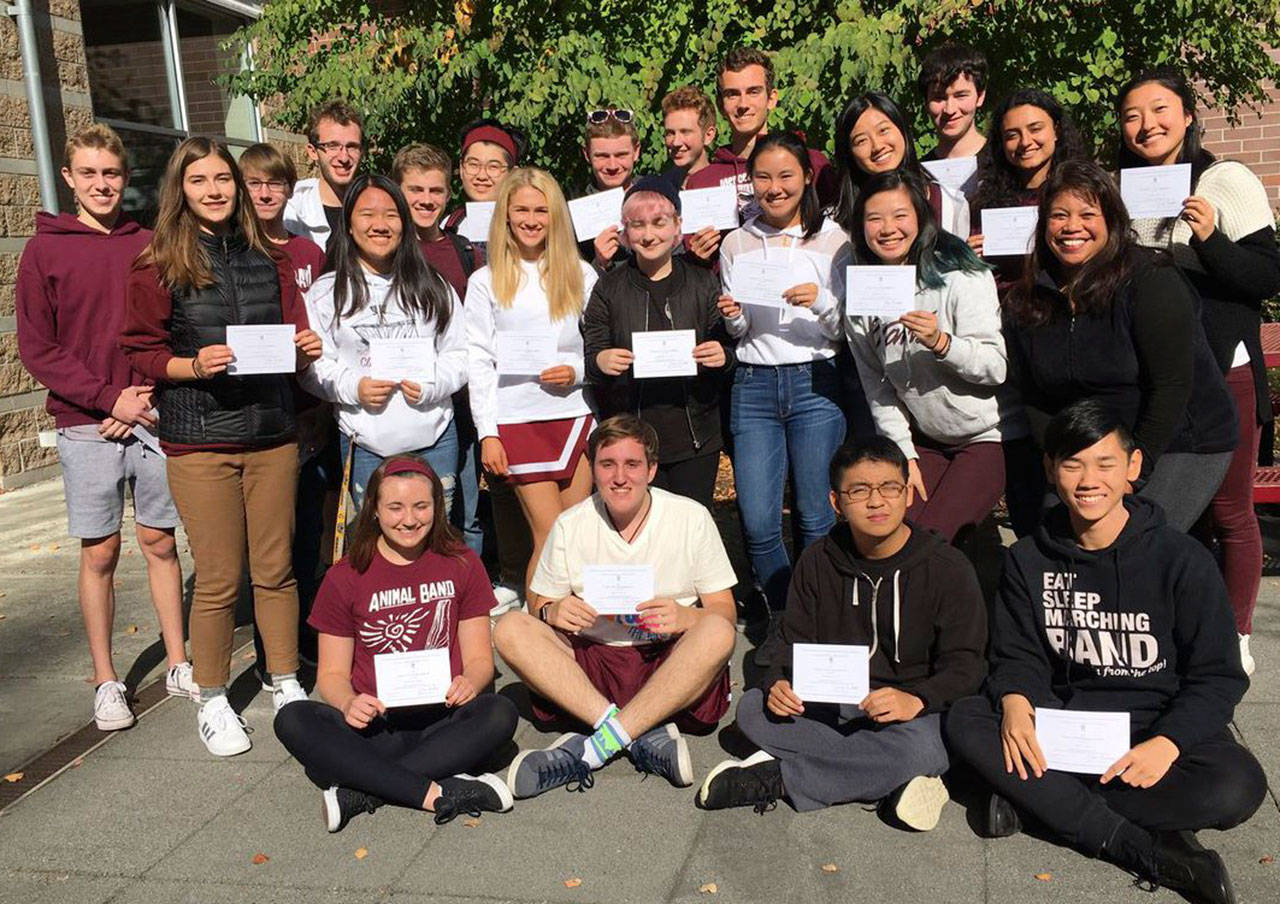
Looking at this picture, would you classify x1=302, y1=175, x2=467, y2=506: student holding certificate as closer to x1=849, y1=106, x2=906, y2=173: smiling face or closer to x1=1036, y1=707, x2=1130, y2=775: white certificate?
x1=849, y1=106, x2=906, y2=173: smiling face

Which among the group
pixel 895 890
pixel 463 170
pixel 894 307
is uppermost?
pixel 463 170

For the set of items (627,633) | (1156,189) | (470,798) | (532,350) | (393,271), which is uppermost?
(1156,189)

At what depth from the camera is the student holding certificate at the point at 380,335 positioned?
15.6 ft

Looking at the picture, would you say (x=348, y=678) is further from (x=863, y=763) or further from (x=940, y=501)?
(x=940, y=501)

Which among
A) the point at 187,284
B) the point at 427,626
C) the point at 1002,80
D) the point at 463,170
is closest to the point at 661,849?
the point at 427,626

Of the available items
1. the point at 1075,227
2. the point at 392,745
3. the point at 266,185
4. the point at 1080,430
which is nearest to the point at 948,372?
the point at 1075,227

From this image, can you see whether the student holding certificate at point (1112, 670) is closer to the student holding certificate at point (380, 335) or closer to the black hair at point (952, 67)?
the black hair at point (952, 67)

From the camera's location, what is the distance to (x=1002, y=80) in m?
6.71

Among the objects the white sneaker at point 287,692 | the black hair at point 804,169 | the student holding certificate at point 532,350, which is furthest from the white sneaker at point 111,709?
the black hair at point 804,169

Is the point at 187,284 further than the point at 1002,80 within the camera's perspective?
No

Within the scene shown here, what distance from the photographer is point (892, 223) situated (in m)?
4.32

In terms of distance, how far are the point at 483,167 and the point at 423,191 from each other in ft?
1.51

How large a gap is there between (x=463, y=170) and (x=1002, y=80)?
299cm

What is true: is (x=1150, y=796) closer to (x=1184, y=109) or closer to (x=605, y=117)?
(x=1184, y=109)
